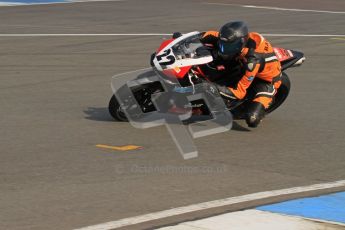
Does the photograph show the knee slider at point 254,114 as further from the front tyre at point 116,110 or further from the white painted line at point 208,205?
the white painted line at point 208,205

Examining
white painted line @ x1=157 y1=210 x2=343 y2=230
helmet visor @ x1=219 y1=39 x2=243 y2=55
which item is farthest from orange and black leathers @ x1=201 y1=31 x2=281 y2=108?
white painted line @ x1=157 y1=210 x2=343 y2=230

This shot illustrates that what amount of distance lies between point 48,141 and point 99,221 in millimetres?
3098

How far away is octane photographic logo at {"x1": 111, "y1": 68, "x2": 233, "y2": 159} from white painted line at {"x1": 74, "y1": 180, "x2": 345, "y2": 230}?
2.23m

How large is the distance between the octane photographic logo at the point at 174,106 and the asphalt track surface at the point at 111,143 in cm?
20

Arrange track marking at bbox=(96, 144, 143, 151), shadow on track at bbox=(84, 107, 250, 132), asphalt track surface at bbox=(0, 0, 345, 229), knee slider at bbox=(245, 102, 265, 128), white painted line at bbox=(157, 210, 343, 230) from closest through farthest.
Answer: white painted line at bbox=(157, 210, 343, 230) < asphalt track surface at bbox=(0, 0, 345, 229) < track marking at bbox=(96, 144, 143, 151) < knee slider at bbox=(245, 102, 265, 128) < shadow on track at bbox=(84, 107, 250, 132)

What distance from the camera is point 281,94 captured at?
11.2 m

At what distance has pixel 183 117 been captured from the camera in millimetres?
10773

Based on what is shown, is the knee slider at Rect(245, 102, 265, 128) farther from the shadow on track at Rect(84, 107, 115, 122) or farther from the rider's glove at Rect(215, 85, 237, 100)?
the shadow on track at Rect(84, 107, 115, 122)

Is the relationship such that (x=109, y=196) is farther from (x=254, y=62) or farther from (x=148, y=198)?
(x=254, y=62)

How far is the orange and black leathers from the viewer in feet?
34.2

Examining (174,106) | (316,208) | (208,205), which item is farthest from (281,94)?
(208,205)

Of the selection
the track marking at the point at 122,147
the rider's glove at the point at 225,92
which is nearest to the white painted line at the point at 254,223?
the track marking at the point at 122,147

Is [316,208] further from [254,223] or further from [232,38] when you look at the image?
[232,38]

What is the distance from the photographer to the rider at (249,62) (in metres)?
10.3
